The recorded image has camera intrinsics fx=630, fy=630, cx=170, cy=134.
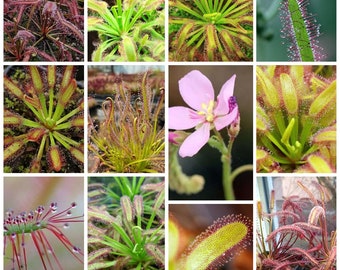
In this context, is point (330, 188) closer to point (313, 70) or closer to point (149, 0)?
point (313, 70)

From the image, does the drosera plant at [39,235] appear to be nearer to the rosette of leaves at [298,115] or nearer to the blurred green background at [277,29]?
the rosette of leaves at [298,115]

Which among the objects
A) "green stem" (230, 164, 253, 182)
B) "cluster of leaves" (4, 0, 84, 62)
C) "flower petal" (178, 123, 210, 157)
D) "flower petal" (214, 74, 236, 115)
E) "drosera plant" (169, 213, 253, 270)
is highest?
"cluster of leaves" (4, 0, 84, 62)

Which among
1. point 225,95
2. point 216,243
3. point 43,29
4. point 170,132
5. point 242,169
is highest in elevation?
point 43,29

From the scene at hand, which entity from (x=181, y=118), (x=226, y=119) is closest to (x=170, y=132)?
(x=181, y=118)

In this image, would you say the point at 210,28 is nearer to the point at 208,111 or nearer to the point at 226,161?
the point at 208,111

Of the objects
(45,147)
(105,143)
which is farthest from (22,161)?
(105,143)

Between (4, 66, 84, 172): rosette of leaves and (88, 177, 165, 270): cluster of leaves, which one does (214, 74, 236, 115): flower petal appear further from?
(4, 66, 84, 172): rosette of leaves

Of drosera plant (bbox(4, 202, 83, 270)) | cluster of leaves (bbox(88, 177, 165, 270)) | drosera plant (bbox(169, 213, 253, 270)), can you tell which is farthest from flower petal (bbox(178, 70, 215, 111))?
drosera plant (bbox(4, 202, 83, 270))
